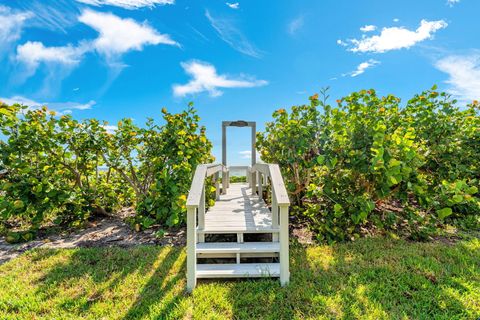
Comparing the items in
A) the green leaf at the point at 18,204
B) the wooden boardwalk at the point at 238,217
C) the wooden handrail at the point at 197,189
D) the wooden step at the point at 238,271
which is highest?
the wooden handrail at the point at 197,189

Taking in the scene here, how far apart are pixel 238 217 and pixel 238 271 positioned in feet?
4.17

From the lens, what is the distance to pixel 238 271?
2.92 meters

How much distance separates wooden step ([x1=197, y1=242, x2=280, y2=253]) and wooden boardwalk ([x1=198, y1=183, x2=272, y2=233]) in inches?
7.1

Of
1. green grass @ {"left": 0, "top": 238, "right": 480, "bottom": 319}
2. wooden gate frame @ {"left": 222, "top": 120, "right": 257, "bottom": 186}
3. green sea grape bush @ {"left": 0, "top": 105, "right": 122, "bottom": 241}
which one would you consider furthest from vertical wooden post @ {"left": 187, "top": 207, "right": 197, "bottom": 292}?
wooden gate frame @ {"left": 222, "top": 120, "right": 257, "bottom": 186}

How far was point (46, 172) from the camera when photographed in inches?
174

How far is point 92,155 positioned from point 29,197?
3.90 ft

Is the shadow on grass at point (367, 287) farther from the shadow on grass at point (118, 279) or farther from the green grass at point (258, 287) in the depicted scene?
the shadow on grass at point (118, 279)

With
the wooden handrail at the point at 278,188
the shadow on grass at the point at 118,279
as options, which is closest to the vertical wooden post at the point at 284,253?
the wooden handrail at the point at 278,188

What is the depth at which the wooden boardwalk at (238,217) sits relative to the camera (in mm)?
3499

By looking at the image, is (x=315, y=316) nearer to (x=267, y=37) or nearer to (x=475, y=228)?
(x=475, y=228)

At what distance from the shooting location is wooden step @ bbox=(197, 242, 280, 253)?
313cm

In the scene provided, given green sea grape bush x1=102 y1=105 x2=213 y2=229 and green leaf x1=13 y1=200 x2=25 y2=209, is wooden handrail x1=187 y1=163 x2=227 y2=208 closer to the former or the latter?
green sea grape bush x1=102 y1=105 x2=213 y2=229

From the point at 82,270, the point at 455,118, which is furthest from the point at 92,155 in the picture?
the point at 455,118

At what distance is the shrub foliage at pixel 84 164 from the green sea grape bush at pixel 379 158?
181cm
